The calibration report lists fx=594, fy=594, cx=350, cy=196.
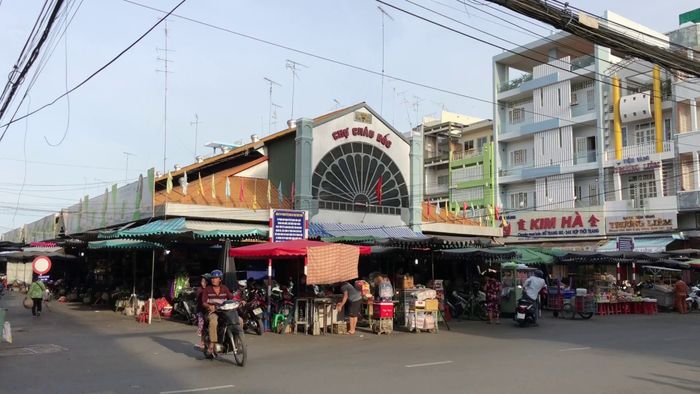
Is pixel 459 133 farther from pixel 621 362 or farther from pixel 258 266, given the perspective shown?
pixel 621 362

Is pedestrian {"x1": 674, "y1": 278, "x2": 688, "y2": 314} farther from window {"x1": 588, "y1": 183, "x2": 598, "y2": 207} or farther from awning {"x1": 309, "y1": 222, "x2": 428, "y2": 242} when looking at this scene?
window {"x1": 588, "y1": 183, "x2": 598, "y2": 207}

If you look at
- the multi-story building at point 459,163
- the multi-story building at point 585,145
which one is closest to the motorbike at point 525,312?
the multi-story building at point 585,145

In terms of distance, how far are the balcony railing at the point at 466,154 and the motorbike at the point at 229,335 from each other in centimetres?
4217

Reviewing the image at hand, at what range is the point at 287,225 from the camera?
62.1 feet

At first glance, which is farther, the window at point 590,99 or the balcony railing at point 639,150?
the window at point 590,99

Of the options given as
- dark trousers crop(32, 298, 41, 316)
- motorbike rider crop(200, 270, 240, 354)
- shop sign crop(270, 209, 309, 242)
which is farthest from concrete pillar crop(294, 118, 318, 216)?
motorbike rider crop(200, 270, 240, 354)

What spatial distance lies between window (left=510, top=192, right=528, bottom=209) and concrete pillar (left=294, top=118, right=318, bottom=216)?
79.5ft

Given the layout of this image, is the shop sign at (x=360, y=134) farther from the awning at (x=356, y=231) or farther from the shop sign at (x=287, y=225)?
the shop sign at (x=287, y=225)

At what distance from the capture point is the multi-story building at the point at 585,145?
35.5 metres

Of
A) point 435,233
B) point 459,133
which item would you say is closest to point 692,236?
point 435,233

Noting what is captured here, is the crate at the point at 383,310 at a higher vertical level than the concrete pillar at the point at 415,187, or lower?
lower

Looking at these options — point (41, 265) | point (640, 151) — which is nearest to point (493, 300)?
point (41, 265)

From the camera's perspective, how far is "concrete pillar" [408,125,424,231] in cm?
2812

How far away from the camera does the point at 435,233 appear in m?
29.6
